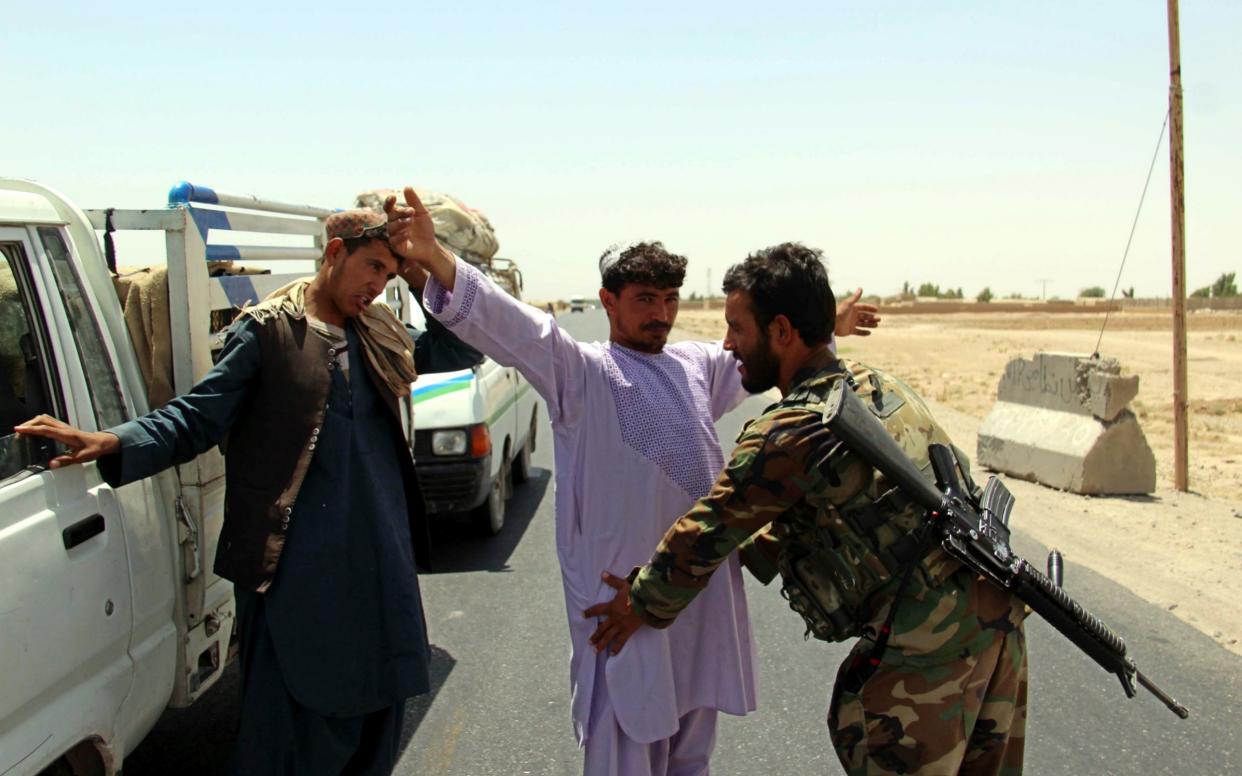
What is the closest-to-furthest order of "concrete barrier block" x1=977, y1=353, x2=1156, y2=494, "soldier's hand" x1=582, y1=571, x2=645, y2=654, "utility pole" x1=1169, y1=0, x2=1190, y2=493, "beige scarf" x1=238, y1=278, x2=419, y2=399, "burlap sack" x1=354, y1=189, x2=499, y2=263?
"soldier's hand" x1=582, y1=571, x2=645, y2=654, "beige scarf" x1=238, y1=278, x2=419, y2=399, "burlap sack" x1=354, y1=189, x2=499, y2=263, "concrete barrier block" x1=977, y1=353, x2=1156, y2=494, "utility pole" x1=1169, y1=0, x2=1190, y2=493

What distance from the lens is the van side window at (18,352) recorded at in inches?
107

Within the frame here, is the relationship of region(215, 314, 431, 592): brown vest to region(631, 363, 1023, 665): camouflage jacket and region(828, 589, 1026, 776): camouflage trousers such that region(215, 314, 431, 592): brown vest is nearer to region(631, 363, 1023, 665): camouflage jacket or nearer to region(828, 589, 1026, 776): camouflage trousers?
region(631, 363, 1023, 665): camouflage jacket

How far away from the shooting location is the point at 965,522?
7.46 ft

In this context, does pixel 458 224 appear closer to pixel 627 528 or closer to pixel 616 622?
pixel 627 528

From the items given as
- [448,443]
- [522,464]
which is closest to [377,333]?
[448,443]

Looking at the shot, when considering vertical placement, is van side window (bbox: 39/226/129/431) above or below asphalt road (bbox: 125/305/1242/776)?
above

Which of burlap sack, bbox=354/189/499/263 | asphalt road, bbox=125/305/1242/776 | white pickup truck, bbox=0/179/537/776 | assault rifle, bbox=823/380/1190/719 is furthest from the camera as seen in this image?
burlap sack, bbox=354/189/499/263

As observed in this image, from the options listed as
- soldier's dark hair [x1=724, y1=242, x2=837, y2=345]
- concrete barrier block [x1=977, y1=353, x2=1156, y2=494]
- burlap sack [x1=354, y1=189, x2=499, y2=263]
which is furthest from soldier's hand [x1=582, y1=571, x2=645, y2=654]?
concrete barrier block [x1=977, y1=353, x2=1156, y2=494]

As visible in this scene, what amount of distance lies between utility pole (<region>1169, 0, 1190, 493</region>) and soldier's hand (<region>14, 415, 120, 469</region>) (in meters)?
8.79

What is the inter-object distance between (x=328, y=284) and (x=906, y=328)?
45708 mm

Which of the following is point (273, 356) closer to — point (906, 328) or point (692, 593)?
point (692, 593)

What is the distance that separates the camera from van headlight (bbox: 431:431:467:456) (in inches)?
263

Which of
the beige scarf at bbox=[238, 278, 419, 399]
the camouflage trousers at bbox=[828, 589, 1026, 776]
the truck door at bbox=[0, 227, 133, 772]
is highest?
the beige scarf at bbox=[238, 278, 419, 399]

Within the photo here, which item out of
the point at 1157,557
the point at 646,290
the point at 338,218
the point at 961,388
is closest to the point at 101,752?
the point at 338,218
